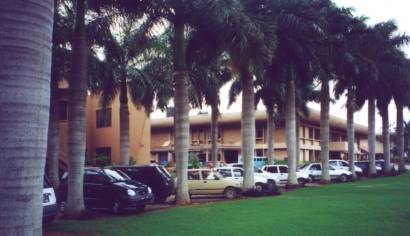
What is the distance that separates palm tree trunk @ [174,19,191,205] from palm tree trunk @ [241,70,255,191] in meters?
4.56

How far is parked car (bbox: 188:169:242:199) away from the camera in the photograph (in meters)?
22.3

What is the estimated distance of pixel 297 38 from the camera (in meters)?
25.6

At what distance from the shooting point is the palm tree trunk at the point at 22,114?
371 cm

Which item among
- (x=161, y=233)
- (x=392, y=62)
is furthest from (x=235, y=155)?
(x=161, y=233)

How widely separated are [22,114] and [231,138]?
54100mm

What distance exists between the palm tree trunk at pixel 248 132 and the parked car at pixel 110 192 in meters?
7.09

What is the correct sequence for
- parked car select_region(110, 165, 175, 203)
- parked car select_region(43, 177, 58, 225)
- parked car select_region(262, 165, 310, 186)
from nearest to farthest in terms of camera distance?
parked car select_region(43, 177, 58, 225), parked car select_region(110, 165, 175, 203), parked car select_region(262, 165, 310, 186)

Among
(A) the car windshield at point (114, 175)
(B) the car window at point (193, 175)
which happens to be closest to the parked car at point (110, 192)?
(A) the car windshield at point (114, 175)

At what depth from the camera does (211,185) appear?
2227 cm

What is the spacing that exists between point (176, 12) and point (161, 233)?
10.1 m

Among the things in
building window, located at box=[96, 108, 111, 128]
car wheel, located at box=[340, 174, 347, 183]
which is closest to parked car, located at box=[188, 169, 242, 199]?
car wheel, located at box=[340, 174, 347, 183]

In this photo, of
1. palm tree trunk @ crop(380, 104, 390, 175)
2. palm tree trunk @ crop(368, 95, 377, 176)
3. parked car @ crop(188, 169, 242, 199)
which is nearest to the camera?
parked car @ crop(188, 169, 242, 199)

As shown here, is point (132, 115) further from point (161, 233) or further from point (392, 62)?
point (161, 233)

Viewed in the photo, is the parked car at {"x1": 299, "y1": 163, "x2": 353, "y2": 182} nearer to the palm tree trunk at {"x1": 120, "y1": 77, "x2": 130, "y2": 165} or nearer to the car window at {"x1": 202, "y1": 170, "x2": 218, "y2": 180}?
the palm tree trunk at {"x1": 120, "y1": 77, "x2": 130, "y2": 165}
